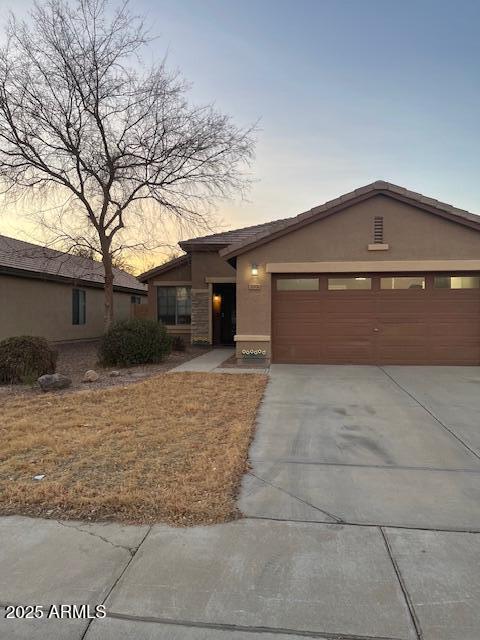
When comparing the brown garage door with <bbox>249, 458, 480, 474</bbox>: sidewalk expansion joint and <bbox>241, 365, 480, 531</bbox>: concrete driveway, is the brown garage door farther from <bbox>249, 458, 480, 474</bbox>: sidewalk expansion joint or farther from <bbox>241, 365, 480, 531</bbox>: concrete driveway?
<bbox>249, 458, 480, 474</bbox>: sidewalk expansion joint

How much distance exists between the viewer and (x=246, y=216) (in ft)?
72.9

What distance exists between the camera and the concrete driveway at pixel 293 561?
2262mm

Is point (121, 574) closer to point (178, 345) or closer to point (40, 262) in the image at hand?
point (178, 345)

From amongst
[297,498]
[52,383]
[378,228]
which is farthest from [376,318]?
[297,498]

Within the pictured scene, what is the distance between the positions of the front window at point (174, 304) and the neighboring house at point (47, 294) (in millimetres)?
2919

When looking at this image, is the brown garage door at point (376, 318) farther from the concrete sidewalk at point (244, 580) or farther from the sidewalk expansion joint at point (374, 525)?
the concrete sidewalk at point (244, 580)

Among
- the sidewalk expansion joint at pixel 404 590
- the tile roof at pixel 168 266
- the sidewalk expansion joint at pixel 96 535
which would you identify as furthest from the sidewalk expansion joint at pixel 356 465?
the tile roof at pixel 168 266

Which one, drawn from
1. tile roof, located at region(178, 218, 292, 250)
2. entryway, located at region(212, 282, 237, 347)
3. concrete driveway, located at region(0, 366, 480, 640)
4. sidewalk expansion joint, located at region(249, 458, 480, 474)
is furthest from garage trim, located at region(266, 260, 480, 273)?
sidewalk expansion joint, located at region(249, 458, 480, 474)

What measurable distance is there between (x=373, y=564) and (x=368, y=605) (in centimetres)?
41

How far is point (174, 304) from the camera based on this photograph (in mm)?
17844

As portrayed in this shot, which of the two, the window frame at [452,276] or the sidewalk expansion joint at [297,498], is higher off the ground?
the window frame at [452,276]

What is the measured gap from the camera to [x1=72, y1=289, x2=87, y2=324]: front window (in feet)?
66.6

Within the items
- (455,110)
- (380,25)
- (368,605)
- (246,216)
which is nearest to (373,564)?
(368,605)

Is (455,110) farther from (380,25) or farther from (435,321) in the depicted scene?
(435,321)
